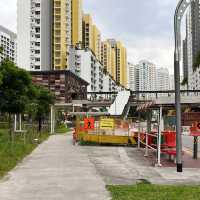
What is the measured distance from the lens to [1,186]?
10.4 m

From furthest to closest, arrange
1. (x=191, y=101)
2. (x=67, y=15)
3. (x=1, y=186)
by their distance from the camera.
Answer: (x=67, y=15) → (x=191, y=101) → (x=1, y=186)

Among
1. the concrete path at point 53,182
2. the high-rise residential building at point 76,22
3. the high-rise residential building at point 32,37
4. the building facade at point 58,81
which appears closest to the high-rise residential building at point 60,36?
the high-rise residential building at point 32,37

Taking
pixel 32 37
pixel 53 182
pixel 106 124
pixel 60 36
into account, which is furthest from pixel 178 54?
pixel 60 36

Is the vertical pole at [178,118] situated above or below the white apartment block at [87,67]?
below

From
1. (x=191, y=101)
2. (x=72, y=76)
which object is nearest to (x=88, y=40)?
(x=72, y=76)

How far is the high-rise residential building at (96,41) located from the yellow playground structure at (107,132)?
5293 inches

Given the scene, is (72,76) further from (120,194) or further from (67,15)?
(120,194)

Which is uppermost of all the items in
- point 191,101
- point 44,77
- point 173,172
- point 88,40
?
point 88,40

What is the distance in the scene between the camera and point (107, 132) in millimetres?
27156

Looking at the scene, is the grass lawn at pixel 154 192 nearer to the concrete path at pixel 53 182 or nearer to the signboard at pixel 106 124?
the concrete path at pixel 53 182

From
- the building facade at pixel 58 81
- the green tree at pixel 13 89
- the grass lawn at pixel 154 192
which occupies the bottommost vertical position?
the grass lawn at pixel 154 192

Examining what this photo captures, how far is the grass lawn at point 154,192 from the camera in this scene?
8.93 meters

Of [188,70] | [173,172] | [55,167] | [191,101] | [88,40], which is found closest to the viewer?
[173,172]

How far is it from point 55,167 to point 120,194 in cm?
519
